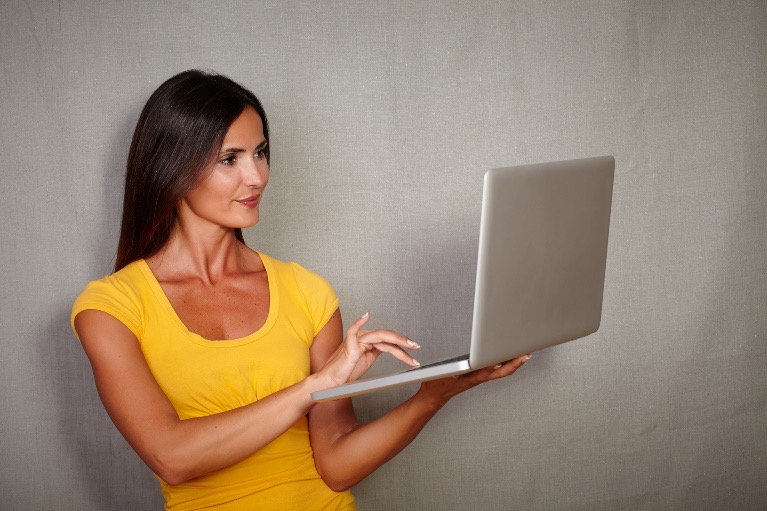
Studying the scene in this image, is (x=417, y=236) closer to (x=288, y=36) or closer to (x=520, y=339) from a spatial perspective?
(x=288, y=36)

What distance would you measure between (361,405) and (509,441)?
1.41 feet

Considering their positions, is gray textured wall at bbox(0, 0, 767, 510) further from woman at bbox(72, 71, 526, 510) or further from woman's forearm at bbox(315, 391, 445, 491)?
woman's forearm at bbox(315, 391, 445, 491)

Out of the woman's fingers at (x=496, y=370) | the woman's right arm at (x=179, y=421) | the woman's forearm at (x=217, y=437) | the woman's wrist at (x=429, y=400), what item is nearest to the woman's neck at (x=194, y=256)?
the woman's right arm at (x=179, y=421)

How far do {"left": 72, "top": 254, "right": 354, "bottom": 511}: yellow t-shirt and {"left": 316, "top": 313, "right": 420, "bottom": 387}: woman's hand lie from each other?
277 mm

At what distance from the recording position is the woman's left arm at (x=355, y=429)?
187cm

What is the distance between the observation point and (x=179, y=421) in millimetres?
1707

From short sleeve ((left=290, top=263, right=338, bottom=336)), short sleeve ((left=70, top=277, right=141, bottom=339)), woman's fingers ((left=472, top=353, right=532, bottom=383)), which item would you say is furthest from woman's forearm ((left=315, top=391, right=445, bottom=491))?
short sleeve ((left=70, top=277, right=141, bottom=339))

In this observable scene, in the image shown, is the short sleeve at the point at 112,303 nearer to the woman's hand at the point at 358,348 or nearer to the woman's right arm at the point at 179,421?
the woman's right arm at the point at 179,421

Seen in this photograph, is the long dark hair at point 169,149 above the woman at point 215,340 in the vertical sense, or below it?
above

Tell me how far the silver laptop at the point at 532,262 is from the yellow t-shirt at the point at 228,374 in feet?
1.14

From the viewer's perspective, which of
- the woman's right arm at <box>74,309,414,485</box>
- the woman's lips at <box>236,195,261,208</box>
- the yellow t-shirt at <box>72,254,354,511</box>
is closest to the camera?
the woman's right arm at <box>74,309,414,485</box>

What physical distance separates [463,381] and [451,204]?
2.53 ft

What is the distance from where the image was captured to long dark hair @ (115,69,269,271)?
1.87 metres

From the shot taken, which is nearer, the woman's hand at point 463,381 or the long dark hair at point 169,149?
the woman's hand at point 463,381
